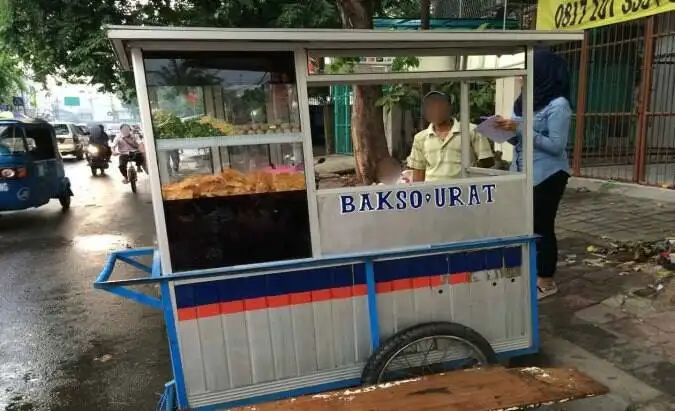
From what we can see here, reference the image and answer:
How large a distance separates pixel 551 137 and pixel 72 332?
12.9 ft

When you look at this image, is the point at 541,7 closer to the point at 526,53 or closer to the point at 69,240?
the point at 526,53

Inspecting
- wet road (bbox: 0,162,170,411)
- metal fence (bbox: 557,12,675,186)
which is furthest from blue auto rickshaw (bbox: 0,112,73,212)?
metal fence (bbox: 557,12,675,186)

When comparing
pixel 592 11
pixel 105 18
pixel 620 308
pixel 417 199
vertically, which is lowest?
pixel 620 308

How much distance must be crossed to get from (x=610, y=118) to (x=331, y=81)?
24.9ft

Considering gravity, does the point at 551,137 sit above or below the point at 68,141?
above

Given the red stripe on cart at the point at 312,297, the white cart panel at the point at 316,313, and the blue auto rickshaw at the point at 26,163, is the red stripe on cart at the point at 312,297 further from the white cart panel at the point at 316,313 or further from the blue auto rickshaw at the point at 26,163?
the blue auto rickshaw at the point at 26,163

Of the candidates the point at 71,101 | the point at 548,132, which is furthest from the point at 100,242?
the point at 71,101

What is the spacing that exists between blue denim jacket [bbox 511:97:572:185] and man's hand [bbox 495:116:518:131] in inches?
10.7

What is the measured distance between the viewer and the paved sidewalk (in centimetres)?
Answer: 288

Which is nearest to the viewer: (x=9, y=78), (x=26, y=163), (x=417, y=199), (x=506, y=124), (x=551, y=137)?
(x=417, y=199)

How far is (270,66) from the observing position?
2.29 m

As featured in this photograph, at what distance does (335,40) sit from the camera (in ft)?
7.29

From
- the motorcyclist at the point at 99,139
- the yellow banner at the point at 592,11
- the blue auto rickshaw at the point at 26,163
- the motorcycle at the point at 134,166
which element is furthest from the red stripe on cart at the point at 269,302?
the motorcyclist at the point at 99,139

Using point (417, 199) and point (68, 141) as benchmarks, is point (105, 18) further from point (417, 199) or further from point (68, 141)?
point (68, 141)
